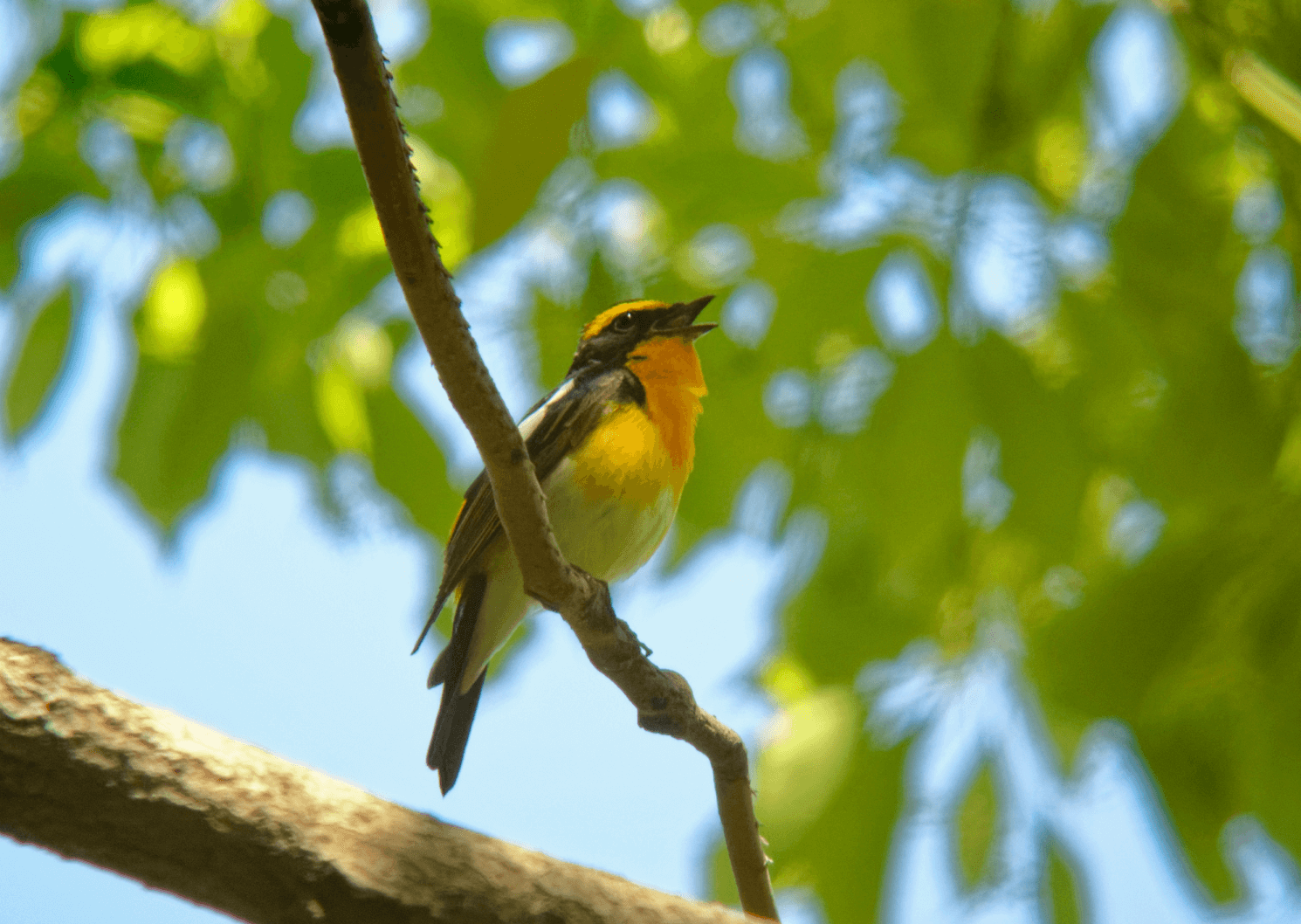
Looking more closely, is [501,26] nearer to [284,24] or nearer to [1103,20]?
[284,24]

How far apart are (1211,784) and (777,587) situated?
5.87 feet

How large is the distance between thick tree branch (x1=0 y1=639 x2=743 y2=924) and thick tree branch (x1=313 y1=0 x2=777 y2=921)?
0.58 meters

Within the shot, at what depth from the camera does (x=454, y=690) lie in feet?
10.7

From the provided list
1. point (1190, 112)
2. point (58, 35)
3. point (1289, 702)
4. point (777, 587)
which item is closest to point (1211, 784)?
point (1289, 702)

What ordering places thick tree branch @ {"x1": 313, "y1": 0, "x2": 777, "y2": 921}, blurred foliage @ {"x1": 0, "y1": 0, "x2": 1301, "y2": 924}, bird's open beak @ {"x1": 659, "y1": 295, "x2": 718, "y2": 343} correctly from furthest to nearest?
1. bird's open beak @ {"x1": 659, "y1": 295, "x2": 718, "y2": 343}
2. blurred foliage @ {"x1": 0, "y1": 0, "x2": 1301, "y2": 924}
3. thick tree branch @ {"x1": 313, "y1": 0, "x2": 777, "y2": 921}

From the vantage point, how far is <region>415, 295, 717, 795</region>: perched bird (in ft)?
10.2

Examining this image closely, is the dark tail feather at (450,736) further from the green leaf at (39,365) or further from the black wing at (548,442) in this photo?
→ the green leaf at (39,365)

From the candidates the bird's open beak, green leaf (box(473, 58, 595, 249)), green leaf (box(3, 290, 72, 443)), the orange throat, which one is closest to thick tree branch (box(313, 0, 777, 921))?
green leaf (box(473, 58, 595, 249))

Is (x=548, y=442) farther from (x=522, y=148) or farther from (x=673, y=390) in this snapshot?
(x=522, y=148)

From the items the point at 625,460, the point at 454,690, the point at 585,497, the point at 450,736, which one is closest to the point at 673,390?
the point at 625,460

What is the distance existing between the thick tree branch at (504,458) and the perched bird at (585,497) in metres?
0.59

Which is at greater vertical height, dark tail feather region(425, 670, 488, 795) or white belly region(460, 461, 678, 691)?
white belly region(460, 461, 678, 691)

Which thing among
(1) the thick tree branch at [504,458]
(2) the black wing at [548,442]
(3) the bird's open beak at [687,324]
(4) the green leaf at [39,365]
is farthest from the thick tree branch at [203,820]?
(3) the bird's open beak at [687,324]

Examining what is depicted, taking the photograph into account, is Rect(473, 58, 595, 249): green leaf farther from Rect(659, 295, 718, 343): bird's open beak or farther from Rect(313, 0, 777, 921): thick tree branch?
Rect(659, 295, 718, 343): bird's open beak
